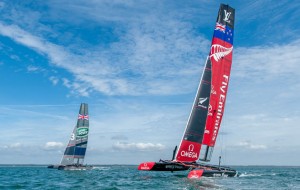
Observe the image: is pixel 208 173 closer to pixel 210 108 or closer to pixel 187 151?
pixel 187 151

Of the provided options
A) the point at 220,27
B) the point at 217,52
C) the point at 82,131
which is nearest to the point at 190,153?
the point at 217,52

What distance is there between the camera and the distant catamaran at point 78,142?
71.3m

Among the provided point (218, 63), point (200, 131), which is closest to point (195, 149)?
point (200, 131)

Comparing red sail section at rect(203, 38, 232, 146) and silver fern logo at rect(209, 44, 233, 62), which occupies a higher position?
silver fern logo at rect(209, 44, 233, 62)

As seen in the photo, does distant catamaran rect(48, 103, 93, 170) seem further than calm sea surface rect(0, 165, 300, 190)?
Yes

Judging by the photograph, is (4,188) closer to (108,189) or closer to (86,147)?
(108,189)

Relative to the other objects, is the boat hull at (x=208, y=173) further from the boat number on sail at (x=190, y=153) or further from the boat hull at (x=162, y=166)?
the boat number on sail at (x=190, y=153)

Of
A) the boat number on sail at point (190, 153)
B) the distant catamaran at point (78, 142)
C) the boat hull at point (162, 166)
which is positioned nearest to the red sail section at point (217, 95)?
the boat number on sail at point (190, 153)

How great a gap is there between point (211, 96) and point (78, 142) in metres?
42.1

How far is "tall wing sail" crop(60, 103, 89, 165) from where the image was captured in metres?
71.4

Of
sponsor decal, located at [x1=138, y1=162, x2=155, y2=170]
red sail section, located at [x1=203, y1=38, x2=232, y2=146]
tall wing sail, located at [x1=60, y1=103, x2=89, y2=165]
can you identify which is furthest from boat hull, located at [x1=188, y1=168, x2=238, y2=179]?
tall wing sail, located at [x1=60, y1=103, x2=89, y2=165]

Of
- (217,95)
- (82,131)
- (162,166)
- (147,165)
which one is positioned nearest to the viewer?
(162,166)

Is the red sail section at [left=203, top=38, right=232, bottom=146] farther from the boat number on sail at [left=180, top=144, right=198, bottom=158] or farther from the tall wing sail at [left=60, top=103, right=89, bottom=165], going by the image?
the tall wing sail at [left=60, top=103, right=89, bottom=165]

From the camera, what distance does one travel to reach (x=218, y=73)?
36.7m
